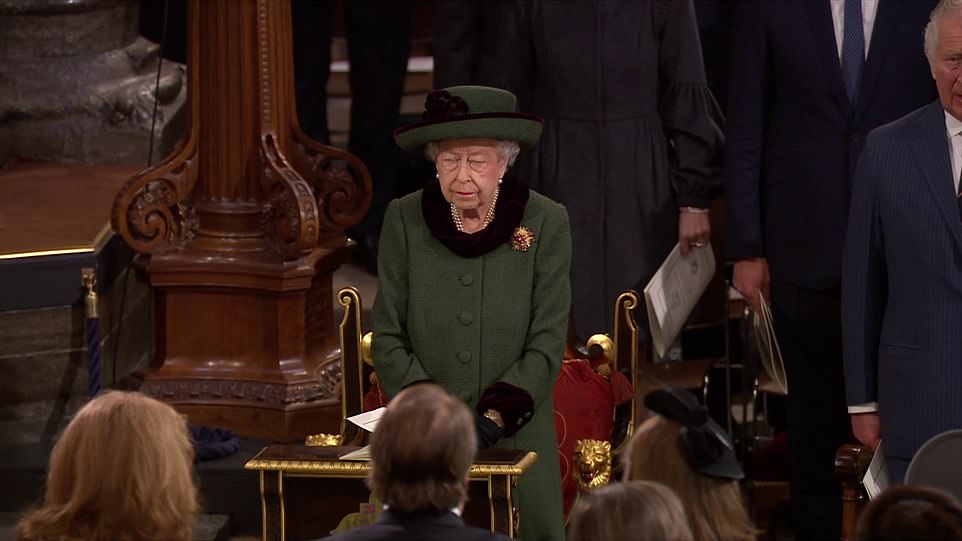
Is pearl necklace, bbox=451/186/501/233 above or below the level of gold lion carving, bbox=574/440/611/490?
above

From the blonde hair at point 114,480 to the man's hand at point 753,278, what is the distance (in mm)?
2494

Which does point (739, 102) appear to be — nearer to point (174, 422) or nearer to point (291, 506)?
point (291, 506)

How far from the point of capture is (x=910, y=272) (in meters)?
4.70

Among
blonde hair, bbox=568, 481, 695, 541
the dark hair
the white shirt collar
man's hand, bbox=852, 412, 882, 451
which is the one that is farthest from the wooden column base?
the dark hair

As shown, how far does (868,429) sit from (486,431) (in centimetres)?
102

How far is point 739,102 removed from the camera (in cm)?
562

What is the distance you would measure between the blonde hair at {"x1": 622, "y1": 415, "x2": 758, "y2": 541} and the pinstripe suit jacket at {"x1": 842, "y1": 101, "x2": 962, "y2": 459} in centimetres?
135

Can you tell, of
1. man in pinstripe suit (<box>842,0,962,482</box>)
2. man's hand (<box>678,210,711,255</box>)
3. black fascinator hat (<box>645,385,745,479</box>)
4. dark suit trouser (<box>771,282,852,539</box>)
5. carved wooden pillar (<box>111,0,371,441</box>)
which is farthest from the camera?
carved wooden pillar (<box>111,0,371,441</box>)

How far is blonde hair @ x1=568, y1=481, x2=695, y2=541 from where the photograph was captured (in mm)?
3225

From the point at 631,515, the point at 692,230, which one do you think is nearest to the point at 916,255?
the point at 692,230

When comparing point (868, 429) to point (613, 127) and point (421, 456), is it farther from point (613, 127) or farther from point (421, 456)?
point (421, 456)

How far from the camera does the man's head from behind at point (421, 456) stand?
347 centimetres

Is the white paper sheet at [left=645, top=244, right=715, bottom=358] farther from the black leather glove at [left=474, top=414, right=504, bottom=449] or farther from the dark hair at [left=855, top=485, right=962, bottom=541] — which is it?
the dark hair at [left=855, top=485, right=962, bottom=541]

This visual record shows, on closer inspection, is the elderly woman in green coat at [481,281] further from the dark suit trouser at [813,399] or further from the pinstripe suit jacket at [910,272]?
the dark suit trouser at [813,399]
